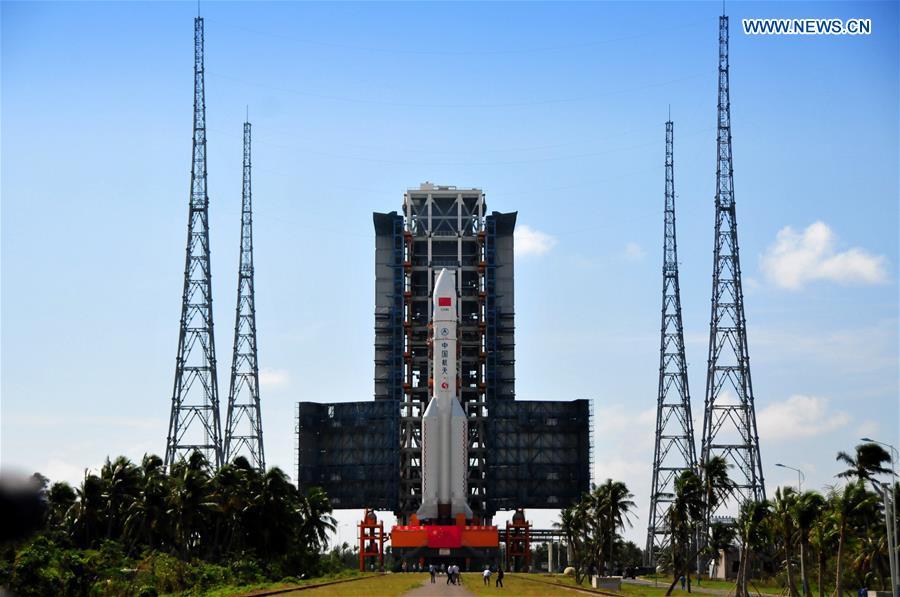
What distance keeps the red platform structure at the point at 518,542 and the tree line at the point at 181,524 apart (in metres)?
40.8

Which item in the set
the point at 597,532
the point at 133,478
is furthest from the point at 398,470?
the point at 133,478

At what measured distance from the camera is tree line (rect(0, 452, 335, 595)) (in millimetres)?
76312

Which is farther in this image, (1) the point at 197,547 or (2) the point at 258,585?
(1) the point at 197,547

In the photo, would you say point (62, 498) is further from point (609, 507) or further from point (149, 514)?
point (609, 507)

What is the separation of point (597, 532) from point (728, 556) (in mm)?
25503

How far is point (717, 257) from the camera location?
120 metres

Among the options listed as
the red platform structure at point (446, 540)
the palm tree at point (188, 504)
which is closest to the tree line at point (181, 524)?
the palm tree at point (188, 504)

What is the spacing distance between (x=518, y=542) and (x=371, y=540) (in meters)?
18.6

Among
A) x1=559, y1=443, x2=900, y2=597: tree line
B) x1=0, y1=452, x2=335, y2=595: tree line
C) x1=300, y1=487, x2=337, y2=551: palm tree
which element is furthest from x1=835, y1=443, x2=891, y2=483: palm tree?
x1=300, y1=487, x2=337, y2=551: palm tree

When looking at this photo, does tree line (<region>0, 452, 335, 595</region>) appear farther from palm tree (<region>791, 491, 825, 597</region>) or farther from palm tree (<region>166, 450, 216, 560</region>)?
palm tree (<region>791, 491, 825, 597</region>)

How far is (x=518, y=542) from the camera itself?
481 feet

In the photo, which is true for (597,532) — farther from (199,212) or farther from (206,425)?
(199,212)

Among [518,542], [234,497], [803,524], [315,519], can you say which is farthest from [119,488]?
[518,542]

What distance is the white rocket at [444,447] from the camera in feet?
425
